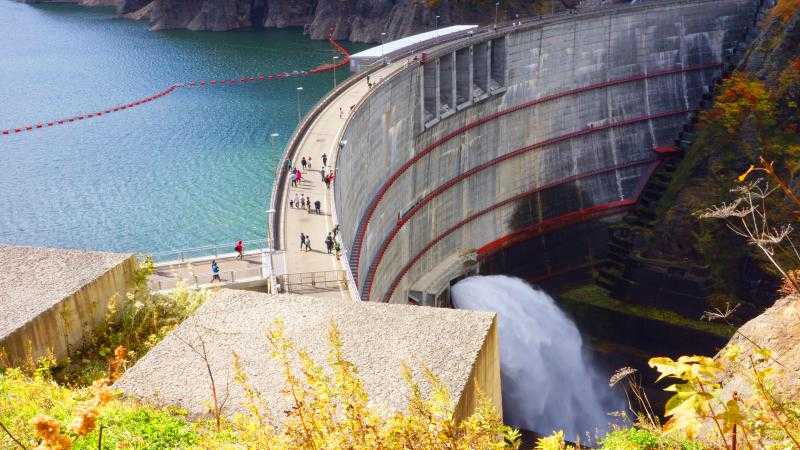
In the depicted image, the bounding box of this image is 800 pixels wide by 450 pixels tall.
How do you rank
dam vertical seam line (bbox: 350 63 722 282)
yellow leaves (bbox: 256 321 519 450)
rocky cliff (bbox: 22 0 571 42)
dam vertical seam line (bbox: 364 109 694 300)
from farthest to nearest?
rocky cliff (bbox: 22 0 571 42)
dam vertical seam line (bbox: 364 109 694 300)
dam vertical seam line (bbox: 350 63 722 282)
yellow leaves (bbox: 256 321 519 450)

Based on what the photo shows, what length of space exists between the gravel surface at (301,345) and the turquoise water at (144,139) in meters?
22.5

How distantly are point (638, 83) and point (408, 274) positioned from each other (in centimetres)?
2041

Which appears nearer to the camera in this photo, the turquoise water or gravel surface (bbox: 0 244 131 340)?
gravel surface (bbox: 0 244 131 340)

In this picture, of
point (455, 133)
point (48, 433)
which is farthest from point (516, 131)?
point (48, 433)

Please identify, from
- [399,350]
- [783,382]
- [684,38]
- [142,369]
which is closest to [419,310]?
[399,350]

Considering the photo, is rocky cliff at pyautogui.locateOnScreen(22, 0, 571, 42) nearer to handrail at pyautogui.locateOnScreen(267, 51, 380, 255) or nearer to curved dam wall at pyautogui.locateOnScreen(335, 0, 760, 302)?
curved dam wall at pyautogui.locateOnScreen(335, 0, 760, 302)

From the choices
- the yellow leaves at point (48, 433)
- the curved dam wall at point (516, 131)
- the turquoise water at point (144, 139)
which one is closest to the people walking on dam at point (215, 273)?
the curved dam wall at point (516, 131)

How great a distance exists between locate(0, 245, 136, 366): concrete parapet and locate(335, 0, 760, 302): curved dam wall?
1154 centimetres

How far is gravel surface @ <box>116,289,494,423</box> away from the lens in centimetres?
1108

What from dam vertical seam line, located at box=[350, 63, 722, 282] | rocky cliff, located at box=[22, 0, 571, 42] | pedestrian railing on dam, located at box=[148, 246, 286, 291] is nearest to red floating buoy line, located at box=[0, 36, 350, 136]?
rocky cliff, located at box=[22, 0, 571, 42]

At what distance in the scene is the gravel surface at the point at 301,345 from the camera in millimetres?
11078

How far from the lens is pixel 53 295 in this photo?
14.6 metres

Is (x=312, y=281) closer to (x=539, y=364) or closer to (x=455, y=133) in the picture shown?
(x=455, y=133)

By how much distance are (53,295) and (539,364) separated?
26.5 metres
